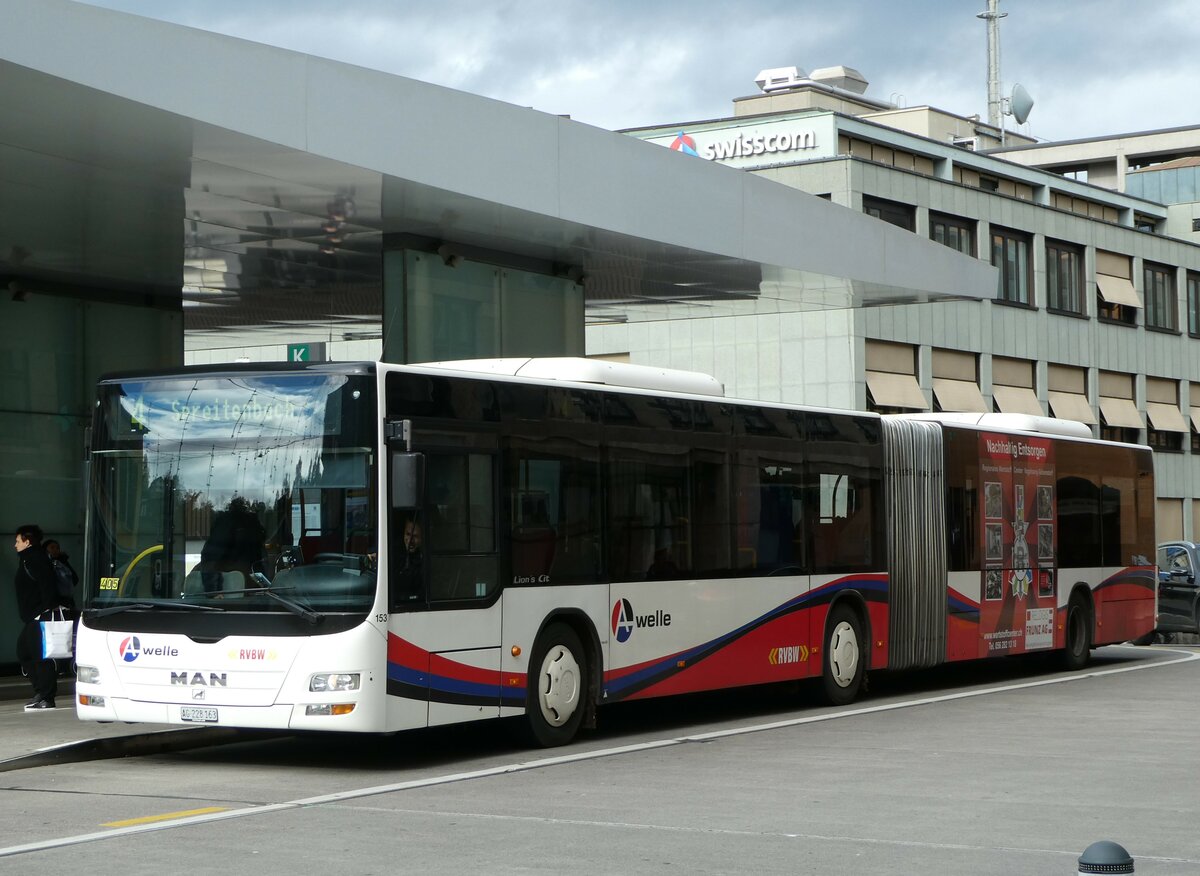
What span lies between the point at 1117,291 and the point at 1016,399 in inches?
306

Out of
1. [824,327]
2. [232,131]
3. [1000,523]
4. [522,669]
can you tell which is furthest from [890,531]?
[824,327]

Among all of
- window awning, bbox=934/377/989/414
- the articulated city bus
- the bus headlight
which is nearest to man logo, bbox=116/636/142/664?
the articulated city bus

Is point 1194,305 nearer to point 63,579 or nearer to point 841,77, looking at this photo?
point 841,77

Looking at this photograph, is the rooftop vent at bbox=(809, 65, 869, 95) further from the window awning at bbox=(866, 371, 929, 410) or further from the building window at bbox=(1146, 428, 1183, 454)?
the window awning at bbox=(866, 371, 929, 410)

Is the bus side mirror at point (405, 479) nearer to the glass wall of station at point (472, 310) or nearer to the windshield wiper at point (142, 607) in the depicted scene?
the windshield wiper at point (142, 607)

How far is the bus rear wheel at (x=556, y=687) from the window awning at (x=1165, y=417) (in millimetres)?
50019

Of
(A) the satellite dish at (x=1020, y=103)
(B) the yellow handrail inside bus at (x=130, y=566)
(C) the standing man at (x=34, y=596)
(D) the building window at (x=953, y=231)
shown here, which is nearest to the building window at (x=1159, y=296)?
(D) the building window at (x=953, y=231)

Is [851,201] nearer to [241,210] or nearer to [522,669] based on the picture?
[241,210]

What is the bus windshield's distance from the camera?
11.6 m

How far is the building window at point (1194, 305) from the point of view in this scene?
63.6m

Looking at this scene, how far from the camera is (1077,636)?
2161 cm

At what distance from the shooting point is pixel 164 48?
13430 millimetres

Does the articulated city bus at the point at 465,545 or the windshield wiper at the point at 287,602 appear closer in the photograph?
the windshield wiper at the point at 287,602

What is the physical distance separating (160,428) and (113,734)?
8.70ft
